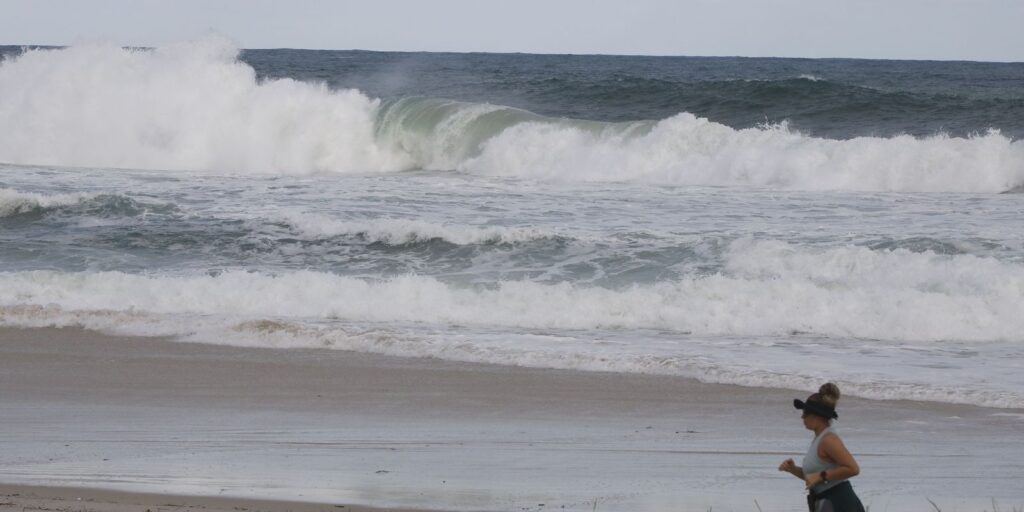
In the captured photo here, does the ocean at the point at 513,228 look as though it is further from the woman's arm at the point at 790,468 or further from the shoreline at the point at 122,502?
the woman's arm at the point at 790,468

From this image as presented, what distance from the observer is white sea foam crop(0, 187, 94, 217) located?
56.5ft

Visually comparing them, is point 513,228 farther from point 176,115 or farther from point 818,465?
point 176,115

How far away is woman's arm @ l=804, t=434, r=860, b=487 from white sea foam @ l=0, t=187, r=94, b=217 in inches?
589

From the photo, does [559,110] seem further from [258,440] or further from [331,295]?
[258,440]

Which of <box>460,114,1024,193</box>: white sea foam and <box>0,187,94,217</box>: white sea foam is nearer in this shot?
<box>0,187,94,217</box>: white sea foam

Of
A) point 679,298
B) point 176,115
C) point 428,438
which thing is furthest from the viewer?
point 176,115

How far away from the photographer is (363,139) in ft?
89.2

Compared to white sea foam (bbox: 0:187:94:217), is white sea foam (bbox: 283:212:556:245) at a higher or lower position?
higher

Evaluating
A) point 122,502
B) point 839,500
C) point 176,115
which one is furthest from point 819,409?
point 176,115

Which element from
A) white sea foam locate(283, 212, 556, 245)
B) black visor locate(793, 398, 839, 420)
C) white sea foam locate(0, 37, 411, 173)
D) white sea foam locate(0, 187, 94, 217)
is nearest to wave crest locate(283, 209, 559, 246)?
white sea foam locate(283, 212, 556, 245)

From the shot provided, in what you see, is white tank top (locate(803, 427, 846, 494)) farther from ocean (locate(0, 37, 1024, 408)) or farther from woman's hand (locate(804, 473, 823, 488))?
ocean (locate(0, 37, 1024, 408))

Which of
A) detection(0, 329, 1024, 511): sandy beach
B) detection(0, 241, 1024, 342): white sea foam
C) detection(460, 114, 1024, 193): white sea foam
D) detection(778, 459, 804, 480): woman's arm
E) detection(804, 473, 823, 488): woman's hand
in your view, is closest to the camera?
detection(778, 459, 804, 480): woman's arm

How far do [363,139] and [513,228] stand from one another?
12.8 m

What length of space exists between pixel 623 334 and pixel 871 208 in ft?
25.9
